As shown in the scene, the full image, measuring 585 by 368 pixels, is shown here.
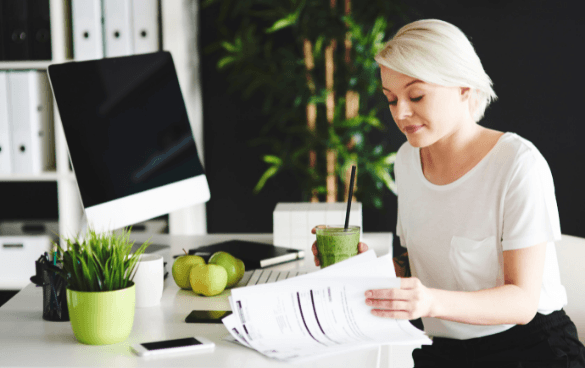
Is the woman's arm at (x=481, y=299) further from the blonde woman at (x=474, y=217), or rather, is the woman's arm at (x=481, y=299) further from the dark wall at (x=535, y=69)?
the dark wall at (x=535, y=69)

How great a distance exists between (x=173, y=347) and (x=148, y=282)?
0.84 ft

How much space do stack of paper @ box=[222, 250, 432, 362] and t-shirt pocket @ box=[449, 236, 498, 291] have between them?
0.34 metres

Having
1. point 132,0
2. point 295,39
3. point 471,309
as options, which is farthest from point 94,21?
point 471,309

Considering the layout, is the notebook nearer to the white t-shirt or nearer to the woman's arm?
the white t-shirt

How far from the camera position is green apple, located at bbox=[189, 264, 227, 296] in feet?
3.91

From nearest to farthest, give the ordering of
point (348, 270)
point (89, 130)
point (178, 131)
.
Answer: point (348, 270) → point (89, 130) → point (178, 131)

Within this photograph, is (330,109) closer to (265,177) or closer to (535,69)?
(265,177)

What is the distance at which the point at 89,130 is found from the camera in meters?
1.43

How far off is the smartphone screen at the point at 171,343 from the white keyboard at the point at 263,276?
347mm

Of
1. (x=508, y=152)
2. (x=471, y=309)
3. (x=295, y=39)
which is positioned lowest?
(x=471, y=309)

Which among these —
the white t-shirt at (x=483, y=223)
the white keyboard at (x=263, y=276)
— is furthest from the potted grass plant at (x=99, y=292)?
the white t-shirt at (x=483, y=223)

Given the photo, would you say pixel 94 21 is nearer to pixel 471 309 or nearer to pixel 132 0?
pixel 132 0

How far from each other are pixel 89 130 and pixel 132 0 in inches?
41.5

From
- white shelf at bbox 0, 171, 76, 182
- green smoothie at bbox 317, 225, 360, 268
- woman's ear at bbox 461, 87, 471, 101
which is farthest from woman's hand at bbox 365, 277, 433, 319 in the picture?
white shelf at bbox 0, 171, 76, 182
